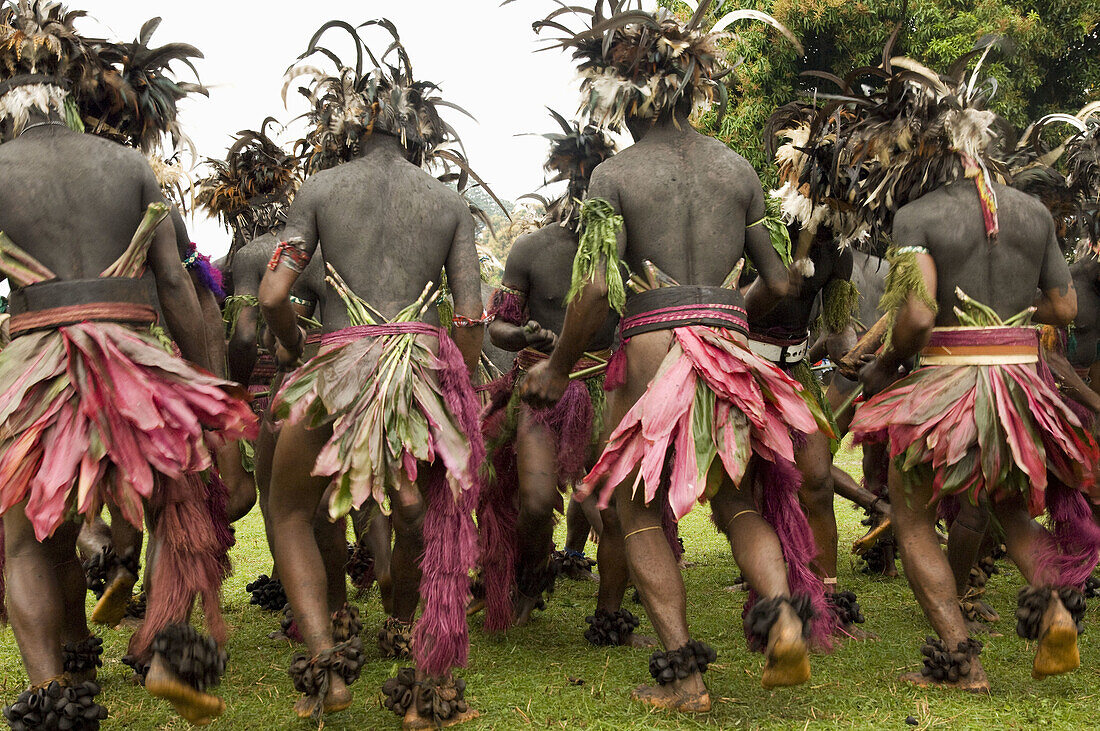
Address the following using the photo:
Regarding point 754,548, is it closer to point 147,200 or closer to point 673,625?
point 673,625

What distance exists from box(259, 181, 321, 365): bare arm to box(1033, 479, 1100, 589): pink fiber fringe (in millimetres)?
2888

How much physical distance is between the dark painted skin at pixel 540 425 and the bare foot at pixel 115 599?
1.77m

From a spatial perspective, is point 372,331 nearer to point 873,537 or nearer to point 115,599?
point 115,599

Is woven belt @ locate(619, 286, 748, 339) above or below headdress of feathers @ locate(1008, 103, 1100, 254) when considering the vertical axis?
below

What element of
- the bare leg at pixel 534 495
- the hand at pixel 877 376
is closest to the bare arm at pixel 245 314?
the bare leg at pixel 534 495

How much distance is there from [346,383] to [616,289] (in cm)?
102

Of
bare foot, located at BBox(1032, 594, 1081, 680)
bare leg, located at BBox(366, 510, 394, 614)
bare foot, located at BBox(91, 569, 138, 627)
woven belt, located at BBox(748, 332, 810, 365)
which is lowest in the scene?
bare foot, located at BBox(1032, 594, 1081, 680)

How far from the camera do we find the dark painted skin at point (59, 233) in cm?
336

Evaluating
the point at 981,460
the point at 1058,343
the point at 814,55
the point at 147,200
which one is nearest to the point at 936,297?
the point at 981,460

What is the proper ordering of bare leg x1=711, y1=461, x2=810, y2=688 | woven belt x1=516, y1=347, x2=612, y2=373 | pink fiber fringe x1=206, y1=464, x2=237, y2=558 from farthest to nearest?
woven belt x1=516, y1=347, x2=612, y2=373
pink fiber fringe x1=206, y1=464, x2=237, y2=558
bare leg x1=711, y1=461, x2=810, y2=688

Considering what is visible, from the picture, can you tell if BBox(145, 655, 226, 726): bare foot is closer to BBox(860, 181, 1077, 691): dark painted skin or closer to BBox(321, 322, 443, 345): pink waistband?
BBox(321, 322, 443, 345): pink waistband

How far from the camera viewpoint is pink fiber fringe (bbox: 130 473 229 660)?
11.0 ft

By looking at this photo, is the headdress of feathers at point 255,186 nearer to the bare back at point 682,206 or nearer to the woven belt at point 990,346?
the bare back at point 682,206

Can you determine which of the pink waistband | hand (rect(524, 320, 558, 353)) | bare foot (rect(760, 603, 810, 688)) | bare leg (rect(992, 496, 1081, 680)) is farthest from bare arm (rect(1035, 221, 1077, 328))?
the pink waistband
